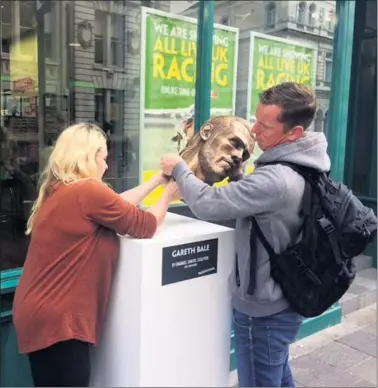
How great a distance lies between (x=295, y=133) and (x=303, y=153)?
0.09m

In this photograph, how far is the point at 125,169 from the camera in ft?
12.6

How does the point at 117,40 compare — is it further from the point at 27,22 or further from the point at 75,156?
the point at 75,156

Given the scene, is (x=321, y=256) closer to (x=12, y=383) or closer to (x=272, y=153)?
(x=272, y=153)

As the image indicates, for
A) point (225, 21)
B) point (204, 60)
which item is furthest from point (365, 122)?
point (204, 60)

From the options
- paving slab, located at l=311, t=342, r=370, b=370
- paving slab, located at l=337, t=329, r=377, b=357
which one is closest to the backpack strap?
paving slab, located at l=311, t=342, r=370, b=370

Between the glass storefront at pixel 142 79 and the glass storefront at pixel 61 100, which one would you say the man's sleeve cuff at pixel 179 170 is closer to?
the glass storefront at pixel 142 79

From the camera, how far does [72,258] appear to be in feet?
6.00

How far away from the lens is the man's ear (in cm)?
195

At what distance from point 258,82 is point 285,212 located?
8.44 feet

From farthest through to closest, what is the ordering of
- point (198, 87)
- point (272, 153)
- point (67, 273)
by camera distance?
point (198, 87), point (272, 153), point (67, 273)

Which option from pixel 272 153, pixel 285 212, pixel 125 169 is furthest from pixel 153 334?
pixel 125 169

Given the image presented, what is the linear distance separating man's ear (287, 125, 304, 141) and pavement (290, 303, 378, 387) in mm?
2083

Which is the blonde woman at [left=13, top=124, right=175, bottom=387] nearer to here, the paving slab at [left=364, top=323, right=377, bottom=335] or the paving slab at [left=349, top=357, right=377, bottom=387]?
the paving slab at [left=349, top=357, right=377, bottom=387]

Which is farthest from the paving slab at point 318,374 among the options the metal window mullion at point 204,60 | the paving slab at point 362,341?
the metal window mullion at point 204,60
